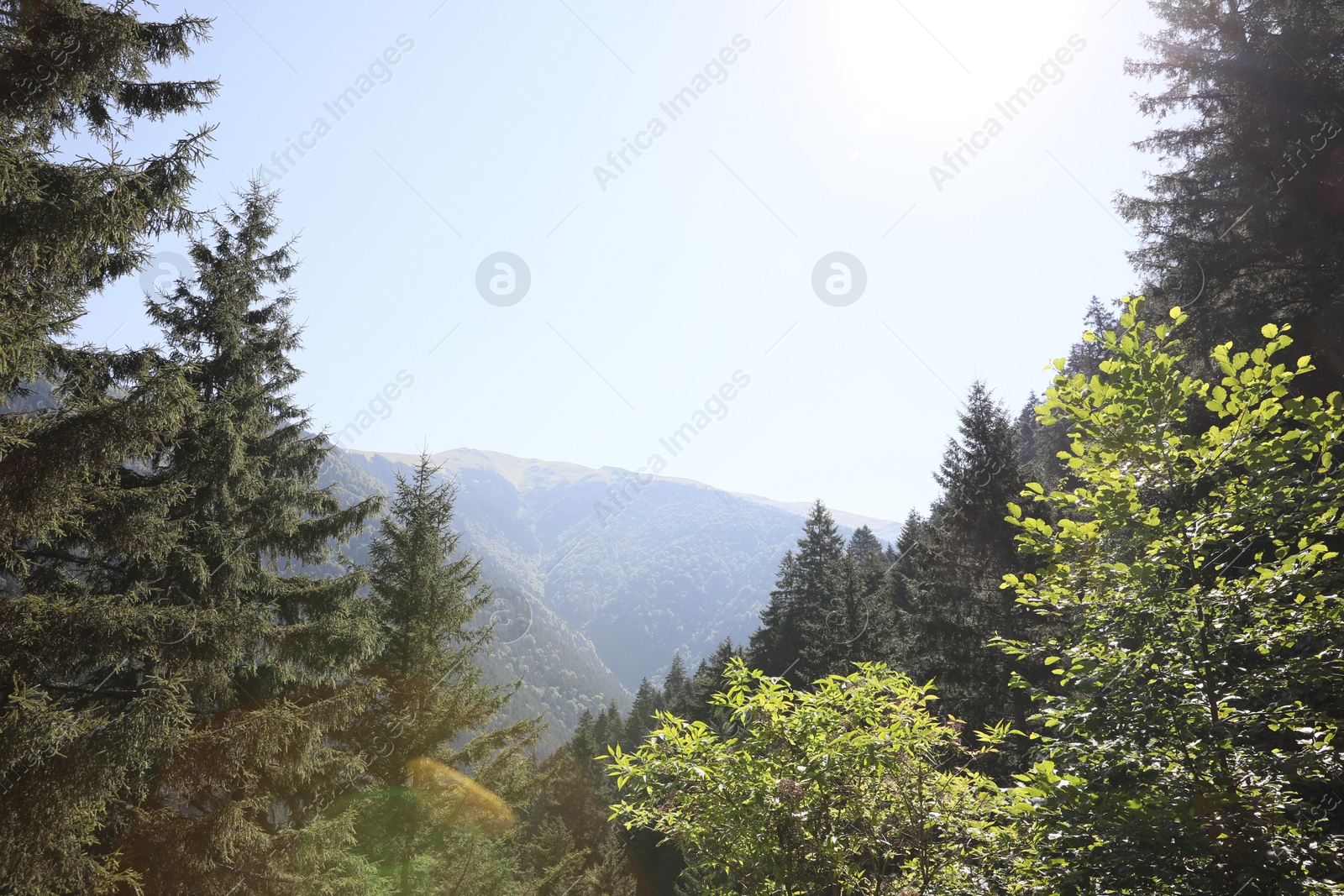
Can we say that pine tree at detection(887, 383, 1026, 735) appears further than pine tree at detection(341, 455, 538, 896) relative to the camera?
Yes

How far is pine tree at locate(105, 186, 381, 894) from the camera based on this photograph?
7.29 meters

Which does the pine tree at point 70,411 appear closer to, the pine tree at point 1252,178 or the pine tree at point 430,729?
the pine tree at point 430,729

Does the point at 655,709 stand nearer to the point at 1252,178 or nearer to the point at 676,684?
the point at 1252,178

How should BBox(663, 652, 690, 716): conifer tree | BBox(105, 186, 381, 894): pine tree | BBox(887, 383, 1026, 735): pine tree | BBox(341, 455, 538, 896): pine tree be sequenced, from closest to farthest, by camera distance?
BBox(105, 186, 381, 894): pine tree < BBox(341, 455, 538, 896): pine tree < BBox(887, 383, 1026, 735): pine tree < BBox(663, 652, 690, 716): conifer tree

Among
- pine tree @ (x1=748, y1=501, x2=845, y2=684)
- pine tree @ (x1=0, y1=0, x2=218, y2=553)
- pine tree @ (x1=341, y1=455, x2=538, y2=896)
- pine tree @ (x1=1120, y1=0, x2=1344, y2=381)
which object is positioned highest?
pine tree @ (x1=1120, y1=0, x2=1344, y2=381)

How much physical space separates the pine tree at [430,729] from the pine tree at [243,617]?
101 centimetres

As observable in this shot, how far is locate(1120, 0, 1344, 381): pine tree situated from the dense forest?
0.24 feet

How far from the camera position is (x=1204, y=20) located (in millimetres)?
13477

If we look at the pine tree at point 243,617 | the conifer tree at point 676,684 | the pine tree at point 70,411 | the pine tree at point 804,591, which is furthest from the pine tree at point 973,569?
the conifer tree at point 676,684

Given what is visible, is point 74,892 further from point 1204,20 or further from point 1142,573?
point 1204,20

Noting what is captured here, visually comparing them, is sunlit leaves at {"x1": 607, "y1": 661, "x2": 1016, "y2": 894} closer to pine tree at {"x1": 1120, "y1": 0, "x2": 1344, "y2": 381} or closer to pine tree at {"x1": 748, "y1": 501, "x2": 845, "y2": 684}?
pine tree at {"x1": 1120, "y1": 0, "x2": 1344, "y2": 381}

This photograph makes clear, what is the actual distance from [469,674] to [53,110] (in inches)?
445

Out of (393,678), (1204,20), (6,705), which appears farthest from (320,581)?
(1204,20)

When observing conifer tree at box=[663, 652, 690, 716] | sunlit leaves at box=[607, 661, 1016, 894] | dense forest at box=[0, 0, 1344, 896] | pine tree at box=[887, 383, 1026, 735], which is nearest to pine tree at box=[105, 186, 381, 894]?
dense forest at box=[0, 0, 1344, 896]
